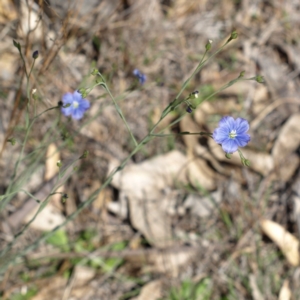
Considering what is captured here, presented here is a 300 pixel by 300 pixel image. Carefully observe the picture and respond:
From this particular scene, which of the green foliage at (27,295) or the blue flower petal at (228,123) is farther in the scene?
the green foliage at (27,295)

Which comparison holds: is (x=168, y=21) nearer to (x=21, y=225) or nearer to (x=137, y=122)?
(x=137, y=122)

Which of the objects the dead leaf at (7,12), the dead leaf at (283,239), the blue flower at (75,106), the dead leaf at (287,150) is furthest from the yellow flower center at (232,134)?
the dead leaf at (7,12)

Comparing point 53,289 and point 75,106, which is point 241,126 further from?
point 53,289

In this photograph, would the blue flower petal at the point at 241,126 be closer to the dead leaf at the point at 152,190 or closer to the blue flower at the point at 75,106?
the blue flower at the point at 75,106

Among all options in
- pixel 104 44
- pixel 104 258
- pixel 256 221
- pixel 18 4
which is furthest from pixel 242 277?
pixel 18 4

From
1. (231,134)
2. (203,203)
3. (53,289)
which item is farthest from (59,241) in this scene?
(231,134)

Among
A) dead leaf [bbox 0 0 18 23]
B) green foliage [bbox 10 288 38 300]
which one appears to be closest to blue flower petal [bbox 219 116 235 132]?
green foliage [bbox 10 288 38 300]

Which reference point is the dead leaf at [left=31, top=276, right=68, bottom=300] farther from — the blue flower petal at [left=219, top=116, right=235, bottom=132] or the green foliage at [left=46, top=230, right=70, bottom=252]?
the blue flower petal at [left=219, top=116, right=235, bottom=132]
